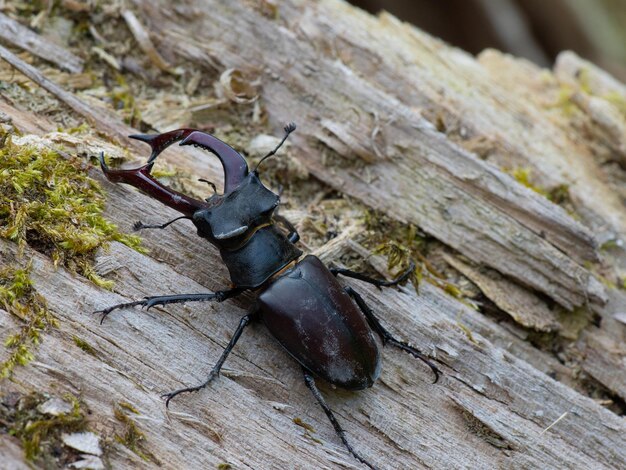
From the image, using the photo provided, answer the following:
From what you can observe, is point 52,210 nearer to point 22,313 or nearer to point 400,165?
point 22,313

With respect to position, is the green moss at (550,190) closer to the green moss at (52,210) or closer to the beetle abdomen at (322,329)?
the beetle abdomen at (322,329)

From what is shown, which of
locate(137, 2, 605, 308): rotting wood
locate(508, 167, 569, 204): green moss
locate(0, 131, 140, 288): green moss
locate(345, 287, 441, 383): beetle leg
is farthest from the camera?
locate(508, 167, 569, 204): green moss

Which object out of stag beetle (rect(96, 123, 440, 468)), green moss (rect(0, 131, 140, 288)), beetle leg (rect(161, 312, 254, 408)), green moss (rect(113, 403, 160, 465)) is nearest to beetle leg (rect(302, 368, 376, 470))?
stag beetle (rect(96, 123, 440, 468))

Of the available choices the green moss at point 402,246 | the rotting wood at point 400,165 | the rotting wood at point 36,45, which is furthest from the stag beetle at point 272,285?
the rotting wood at point 36,45

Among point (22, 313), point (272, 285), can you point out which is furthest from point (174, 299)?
point (22, 313)

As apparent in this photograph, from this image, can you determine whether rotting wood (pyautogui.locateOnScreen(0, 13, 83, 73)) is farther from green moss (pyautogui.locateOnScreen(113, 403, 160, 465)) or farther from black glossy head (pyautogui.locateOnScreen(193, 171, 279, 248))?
green moss (pyautogui.locateOnScreen(113, 403, 160, 465))

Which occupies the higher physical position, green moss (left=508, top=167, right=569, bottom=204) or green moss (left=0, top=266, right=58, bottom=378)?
green moss (left=508, top=167, right=569, bottom=204)
